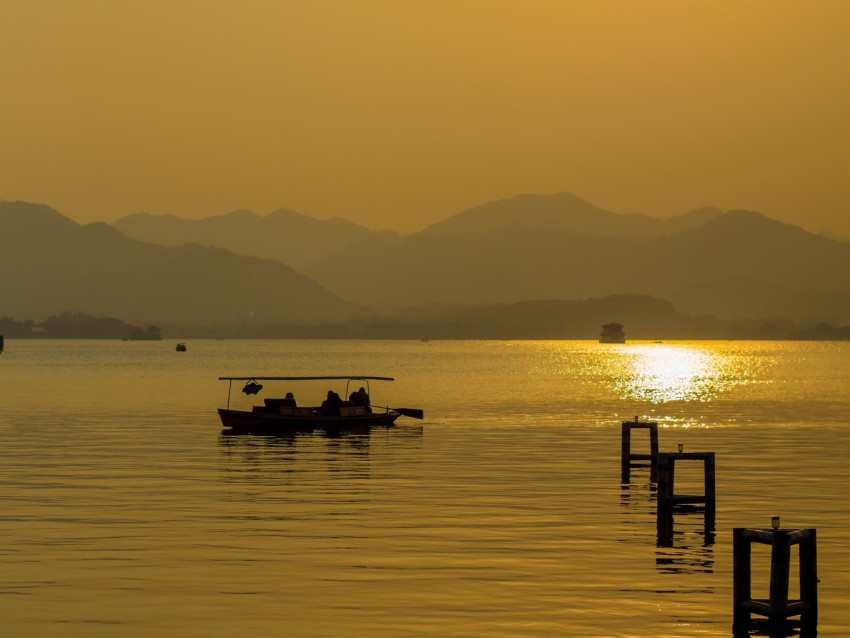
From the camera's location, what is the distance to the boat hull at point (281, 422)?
90812 millimetres

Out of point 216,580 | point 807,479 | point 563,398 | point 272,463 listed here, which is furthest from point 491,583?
point 563,398

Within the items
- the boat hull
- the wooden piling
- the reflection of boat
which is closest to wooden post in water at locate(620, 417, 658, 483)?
the wooden piling

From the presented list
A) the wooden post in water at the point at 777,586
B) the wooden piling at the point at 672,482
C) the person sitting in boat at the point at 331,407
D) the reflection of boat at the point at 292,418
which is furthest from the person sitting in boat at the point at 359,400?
the wooden post in water at the point at 777,586

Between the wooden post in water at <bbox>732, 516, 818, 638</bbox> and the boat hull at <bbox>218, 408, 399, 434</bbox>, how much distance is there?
6080cm

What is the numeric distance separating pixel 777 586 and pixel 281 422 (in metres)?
63.4

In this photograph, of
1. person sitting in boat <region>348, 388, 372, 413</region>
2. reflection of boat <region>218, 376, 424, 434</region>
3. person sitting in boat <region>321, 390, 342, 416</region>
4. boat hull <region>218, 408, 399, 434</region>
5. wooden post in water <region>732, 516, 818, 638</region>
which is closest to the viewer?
wooden post in water <region>732, 516, 818, 638</region>

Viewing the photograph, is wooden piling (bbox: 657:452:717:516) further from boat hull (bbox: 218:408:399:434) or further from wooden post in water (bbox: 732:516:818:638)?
boat hull (bbox: 218:408:399:434)

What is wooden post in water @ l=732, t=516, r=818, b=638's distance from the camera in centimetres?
3020

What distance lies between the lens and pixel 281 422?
91.6m

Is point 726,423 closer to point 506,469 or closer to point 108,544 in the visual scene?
point 506,469

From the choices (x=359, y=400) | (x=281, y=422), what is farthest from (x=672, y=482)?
(x=359, y=400)

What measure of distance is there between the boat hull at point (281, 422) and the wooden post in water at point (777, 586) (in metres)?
60.8

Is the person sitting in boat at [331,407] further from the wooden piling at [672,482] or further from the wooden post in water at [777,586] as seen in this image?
the wooden post in water at [777,586]

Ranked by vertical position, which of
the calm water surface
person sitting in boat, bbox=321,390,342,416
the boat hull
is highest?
person sitting in boat, bbox=321,390,342,416
